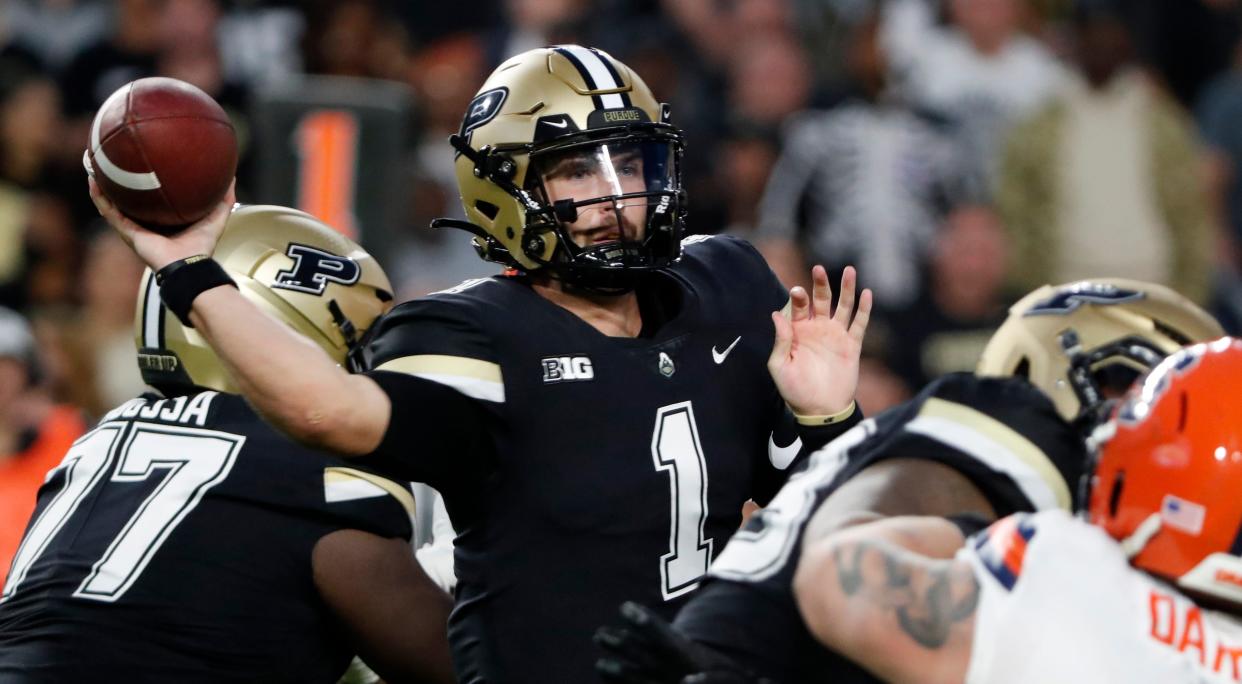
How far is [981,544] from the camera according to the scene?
275cm

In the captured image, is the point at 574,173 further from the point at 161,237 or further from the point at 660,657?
the point at 660,657

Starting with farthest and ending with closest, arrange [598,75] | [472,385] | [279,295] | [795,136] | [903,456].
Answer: [795,136]
[279,295]
[598,75]
[472,385]
[903,456]

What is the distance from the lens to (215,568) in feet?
12.2

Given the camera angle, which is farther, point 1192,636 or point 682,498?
point 682,498

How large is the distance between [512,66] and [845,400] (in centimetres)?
95

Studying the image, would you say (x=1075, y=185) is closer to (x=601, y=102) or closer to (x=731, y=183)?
(x=731, y=183)

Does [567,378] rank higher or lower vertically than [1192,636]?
higher

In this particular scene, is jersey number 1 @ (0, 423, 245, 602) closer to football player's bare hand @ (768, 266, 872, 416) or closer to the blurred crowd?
football player's bare hand @ (768, 266, 872, 416)

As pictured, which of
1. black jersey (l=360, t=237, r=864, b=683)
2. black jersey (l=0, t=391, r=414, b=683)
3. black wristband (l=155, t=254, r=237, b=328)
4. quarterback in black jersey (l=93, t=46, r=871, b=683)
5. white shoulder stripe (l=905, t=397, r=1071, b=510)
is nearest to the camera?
white shoulder stripe (l=905, t=397, r=1071, b=510)

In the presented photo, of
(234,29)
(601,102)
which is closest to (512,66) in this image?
(601,102)

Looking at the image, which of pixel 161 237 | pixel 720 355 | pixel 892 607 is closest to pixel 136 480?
pixel 161 237

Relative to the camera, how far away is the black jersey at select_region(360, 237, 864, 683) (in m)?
3.46

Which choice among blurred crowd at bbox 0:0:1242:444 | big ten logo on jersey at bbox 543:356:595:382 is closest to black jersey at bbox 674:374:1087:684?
big ten logo on jersey at bbox 543:356:595:382

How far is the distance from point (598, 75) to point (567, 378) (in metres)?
0.67
